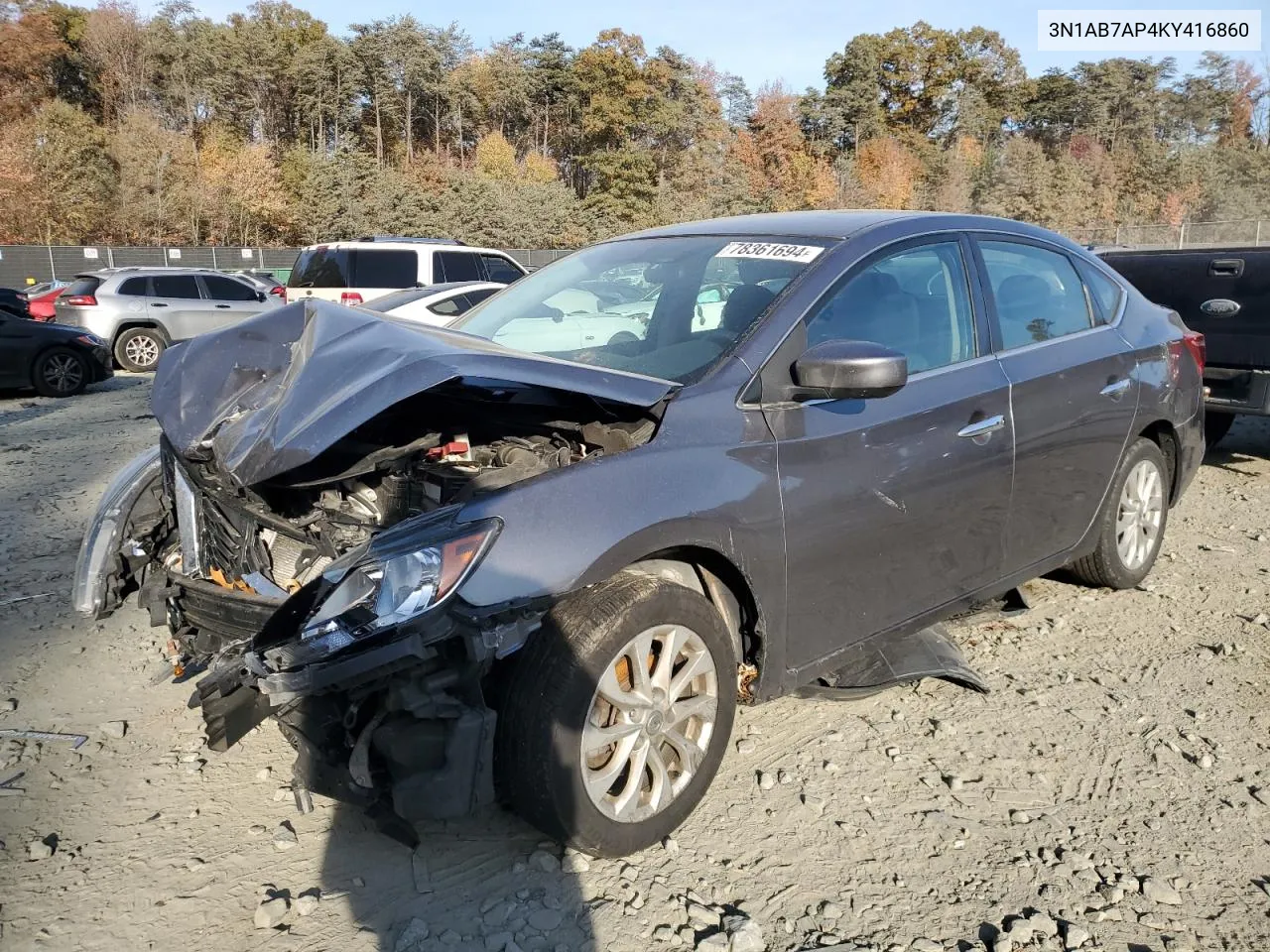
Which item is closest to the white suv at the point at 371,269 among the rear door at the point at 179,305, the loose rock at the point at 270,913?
the rear door at the point at 179,305

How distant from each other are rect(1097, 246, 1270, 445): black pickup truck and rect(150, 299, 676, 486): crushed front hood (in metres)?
5.47

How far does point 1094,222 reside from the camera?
5806 cm

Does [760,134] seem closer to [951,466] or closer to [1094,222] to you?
[1094,222]

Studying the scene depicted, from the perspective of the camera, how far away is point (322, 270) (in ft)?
44.2

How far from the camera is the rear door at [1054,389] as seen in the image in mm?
3633

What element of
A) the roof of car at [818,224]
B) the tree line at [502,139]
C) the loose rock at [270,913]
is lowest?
the loose rock at [270,913]

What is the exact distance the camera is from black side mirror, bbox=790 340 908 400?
9.05 feet

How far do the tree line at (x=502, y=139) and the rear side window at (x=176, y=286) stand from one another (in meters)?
30.6

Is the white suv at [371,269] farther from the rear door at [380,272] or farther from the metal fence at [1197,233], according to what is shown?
the metal fence at [1197,233]

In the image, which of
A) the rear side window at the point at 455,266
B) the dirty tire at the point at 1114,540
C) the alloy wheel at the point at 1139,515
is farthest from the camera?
the rear side window at the point at 455,266

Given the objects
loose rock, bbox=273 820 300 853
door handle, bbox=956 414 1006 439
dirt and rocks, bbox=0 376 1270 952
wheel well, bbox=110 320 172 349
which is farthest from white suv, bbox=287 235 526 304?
loose rock, bbox=273 820 300 853

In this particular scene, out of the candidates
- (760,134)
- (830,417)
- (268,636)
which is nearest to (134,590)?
(268,636)

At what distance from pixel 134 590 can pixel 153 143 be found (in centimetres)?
5003

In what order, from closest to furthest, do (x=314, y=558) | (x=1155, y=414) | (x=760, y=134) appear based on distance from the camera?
(x=314, y=558), (x=1155, y=414), (x=760, y=134)
